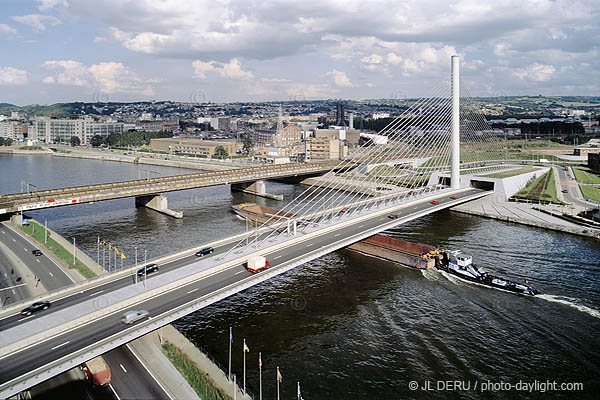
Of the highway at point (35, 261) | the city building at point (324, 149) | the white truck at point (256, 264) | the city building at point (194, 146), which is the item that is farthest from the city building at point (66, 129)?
the white truck at point (256, 264)

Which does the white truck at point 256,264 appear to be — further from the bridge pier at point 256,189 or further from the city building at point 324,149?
the city building at point 324,149

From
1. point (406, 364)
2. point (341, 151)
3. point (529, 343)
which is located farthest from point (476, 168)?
point (406, 364)

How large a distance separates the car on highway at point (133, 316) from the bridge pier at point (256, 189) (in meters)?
38.8

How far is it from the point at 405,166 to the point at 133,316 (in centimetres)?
6372

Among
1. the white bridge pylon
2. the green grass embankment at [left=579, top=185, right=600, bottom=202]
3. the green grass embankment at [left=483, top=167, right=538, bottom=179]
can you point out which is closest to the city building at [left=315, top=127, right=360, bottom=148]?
the white bridge pylon

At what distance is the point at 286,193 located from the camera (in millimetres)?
59781

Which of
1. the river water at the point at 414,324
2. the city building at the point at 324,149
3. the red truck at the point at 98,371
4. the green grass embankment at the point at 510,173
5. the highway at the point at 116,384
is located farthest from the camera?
the city building at the point at 324,149

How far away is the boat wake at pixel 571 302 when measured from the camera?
21828 millimetres

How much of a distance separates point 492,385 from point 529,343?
4.18 m

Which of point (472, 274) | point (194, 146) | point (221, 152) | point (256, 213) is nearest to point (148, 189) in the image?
point (256, 213)

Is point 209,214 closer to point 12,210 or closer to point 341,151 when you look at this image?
point 12,210

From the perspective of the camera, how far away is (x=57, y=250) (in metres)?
28.5

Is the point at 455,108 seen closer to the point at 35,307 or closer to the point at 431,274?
the point at 431,274

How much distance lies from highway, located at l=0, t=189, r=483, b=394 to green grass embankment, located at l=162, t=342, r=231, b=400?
160 cm
